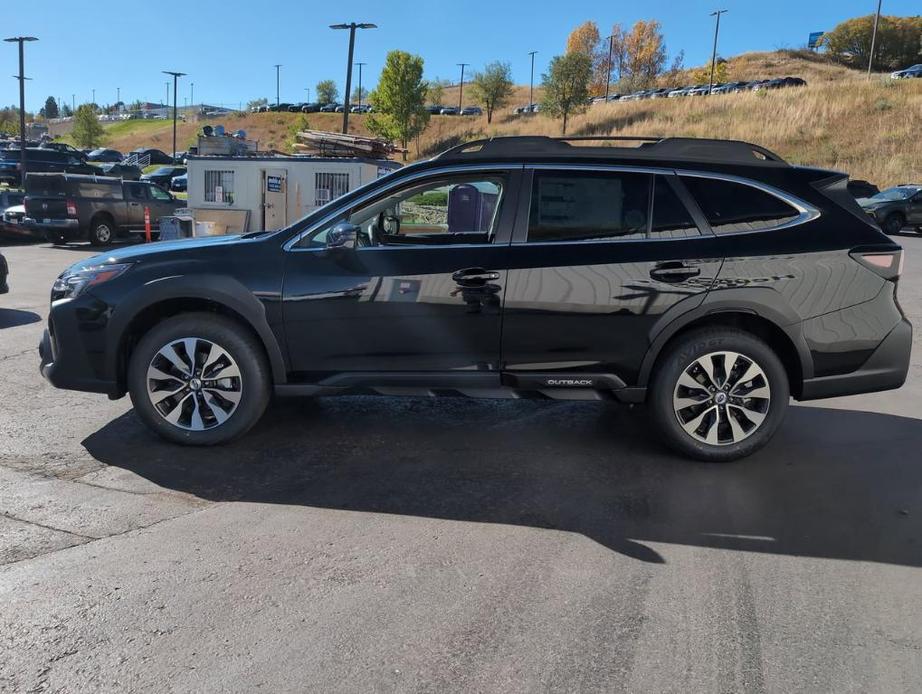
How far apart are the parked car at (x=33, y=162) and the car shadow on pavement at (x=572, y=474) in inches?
1280

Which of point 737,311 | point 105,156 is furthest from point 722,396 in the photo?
point 105,156

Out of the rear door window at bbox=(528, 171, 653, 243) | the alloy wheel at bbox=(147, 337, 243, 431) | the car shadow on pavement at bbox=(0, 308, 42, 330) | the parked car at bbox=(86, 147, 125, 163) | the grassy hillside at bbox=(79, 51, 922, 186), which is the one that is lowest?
the car shadow on pavement at bbox=(0, 308, 42, 330)

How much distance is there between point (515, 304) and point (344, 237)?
1.11m

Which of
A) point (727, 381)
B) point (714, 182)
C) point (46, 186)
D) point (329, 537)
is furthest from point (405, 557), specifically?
point (46, 186)

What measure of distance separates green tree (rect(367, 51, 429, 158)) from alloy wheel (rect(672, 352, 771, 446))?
51761 millimetres

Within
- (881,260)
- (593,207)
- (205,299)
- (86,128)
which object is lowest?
(205,299)

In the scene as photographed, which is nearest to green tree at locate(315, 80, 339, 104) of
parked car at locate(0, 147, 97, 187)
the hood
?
parked car at locate(0, 147, 97, 187)

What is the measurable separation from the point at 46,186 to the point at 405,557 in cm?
1904

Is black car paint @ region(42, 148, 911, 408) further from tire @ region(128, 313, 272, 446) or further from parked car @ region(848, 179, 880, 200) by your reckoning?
parked car @ region(848, 179, 880, 200)

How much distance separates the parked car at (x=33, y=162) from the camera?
34.3 meters

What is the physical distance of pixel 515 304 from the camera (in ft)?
14.7

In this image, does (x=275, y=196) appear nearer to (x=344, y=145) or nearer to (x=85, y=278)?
(x=344, y=145)

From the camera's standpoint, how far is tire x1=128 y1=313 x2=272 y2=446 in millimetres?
4582

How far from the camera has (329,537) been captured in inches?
Answer: 141
